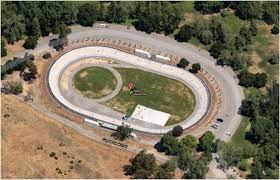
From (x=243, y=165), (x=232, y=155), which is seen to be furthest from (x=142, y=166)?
(x=243, y=165)

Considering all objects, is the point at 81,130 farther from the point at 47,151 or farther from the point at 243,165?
the point at 243,165

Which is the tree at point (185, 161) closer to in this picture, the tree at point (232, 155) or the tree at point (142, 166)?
the tree at point (142, 166)

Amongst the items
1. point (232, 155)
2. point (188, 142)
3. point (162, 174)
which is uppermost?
point (188, 142)

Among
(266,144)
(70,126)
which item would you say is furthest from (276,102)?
(70,126)

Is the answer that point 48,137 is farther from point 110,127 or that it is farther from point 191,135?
point 191,135

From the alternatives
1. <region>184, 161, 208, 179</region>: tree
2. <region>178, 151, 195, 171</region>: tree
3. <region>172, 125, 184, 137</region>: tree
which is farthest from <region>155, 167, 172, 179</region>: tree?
<region>172, 125, 184, 137</region>: tree

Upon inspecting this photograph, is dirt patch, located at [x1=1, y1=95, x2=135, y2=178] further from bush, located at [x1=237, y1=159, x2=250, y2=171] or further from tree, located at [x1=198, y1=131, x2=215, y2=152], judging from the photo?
bush, located at [x1=237, y1=159, x2=250, y2=171]
